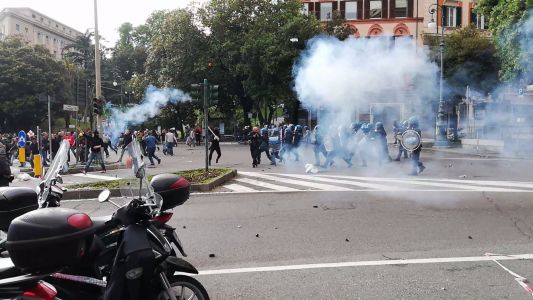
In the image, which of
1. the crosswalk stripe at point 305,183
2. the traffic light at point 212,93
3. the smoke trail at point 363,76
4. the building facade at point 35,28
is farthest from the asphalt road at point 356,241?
the building facade at point 35,28

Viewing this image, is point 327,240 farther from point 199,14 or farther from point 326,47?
point 199,14

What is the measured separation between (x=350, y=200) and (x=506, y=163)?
37.2 feet

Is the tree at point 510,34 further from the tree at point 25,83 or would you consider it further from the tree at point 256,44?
the tree at point 25,83

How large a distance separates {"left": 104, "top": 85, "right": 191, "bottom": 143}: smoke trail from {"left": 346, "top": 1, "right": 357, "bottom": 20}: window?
19.6 metres

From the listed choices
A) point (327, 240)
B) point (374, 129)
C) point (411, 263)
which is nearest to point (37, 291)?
point (411, 263)

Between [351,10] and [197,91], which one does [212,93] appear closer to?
[197,91]

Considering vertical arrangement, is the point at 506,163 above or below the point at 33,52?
below

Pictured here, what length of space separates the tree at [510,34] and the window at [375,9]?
2277 cm

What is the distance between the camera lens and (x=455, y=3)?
36344 millimetres

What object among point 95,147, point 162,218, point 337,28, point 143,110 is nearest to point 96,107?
point 95,147

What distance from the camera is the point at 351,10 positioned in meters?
48.5

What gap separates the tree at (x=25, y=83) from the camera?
177ft

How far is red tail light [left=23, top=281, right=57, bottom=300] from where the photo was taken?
119 inches

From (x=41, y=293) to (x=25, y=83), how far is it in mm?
57515
